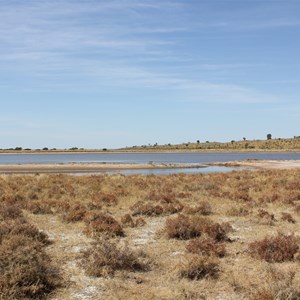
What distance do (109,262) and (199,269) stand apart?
202 cm

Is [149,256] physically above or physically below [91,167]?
below

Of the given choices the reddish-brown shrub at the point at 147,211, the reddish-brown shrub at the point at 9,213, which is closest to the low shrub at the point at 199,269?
the reddish-brown shrub at the point at 147,211

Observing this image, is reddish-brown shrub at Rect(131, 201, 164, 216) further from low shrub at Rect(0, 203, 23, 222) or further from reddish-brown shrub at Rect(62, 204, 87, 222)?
low shrub at Rect(0, 203, 23, 222)

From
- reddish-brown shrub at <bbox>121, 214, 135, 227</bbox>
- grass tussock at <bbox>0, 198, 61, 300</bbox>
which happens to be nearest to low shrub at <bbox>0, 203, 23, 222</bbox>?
reddish-brown shrub at <bbox>121, 214, 135, 227</bbox>

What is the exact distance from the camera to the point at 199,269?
8.86 metres

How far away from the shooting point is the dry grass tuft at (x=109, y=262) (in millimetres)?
8890

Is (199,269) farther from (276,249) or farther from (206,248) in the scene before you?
(276,249)

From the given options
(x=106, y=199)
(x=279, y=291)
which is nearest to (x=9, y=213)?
(x=106, y=199)

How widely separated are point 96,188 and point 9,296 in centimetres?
1989

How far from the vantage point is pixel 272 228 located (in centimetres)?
1393

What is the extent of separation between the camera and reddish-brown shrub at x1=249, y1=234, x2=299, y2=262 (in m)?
9.95

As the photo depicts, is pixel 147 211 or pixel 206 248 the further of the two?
pixel 147 211

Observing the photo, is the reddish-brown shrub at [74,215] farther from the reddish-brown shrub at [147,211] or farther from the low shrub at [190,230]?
the low shrub at [190,230]

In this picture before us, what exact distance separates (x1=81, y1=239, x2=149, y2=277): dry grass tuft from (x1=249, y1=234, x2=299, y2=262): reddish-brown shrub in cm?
294
